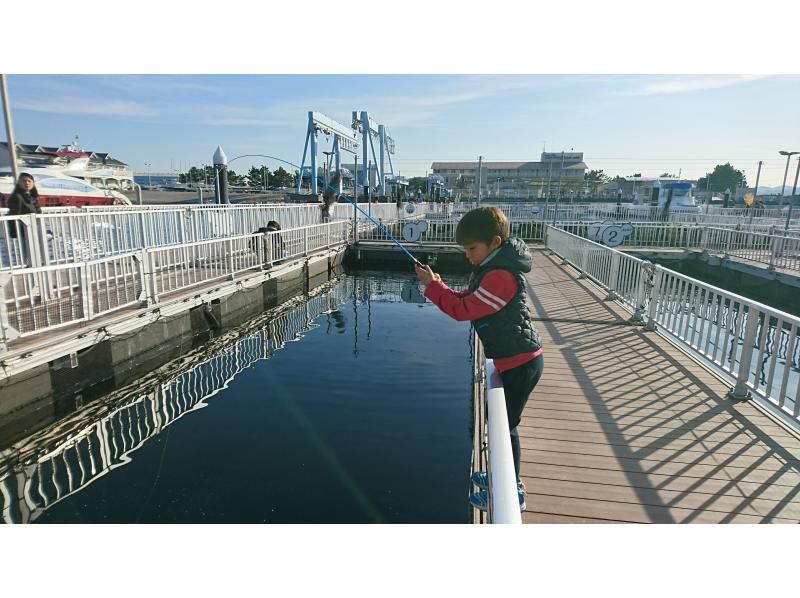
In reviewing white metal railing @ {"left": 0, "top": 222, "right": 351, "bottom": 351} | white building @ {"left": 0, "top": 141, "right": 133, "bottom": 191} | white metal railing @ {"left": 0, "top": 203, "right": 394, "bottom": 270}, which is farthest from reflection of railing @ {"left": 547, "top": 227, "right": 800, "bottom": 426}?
white building @ {"left": 0, "top": 141, "right": 133, "bottom": 191}

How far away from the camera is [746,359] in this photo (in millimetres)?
4039

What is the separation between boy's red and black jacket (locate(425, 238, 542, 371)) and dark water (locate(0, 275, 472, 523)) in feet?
7.06

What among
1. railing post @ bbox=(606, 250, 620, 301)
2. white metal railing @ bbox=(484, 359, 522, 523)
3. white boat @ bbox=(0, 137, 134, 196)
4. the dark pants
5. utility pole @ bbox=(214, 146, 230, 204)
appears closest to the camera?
white metal railing @ bbox=(484, 359, 522, 523)

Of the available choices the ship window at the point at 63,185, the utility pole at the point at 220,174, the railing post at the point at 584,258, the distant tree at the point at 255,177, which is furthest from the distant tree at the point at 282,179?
the railing post at the point at 584,258

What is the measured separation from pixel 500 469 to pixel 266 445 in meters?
4.11

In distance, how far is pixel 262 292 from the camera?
11.3 metres

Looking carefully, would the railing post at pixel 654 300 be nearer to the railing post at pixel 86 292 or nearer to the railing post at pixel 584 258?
the railing post at pixel 584 258

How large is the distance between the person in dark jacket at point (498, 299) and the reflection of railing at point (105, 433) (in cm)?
432

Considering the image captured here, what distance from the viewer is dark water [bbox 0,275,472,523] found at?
397 cm

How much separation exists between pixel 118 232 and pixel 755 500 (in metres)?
11.2

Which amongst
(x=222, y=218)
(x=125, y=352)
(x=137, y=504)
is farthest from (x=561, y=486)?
(x=222, y=218)

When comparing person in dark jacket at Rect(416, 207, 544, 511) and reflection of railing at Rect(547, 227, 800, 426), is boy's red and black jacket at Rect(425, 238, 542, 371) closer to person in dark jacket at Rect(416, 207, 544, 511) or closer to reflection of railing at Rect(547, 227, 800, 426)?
person in dark jacket at Rect(416, 207, 544, 511)

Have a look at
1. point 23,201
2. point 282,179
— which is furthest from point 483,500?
point 282,179

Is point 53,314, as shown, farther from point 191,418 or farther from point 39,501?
point 39,501
